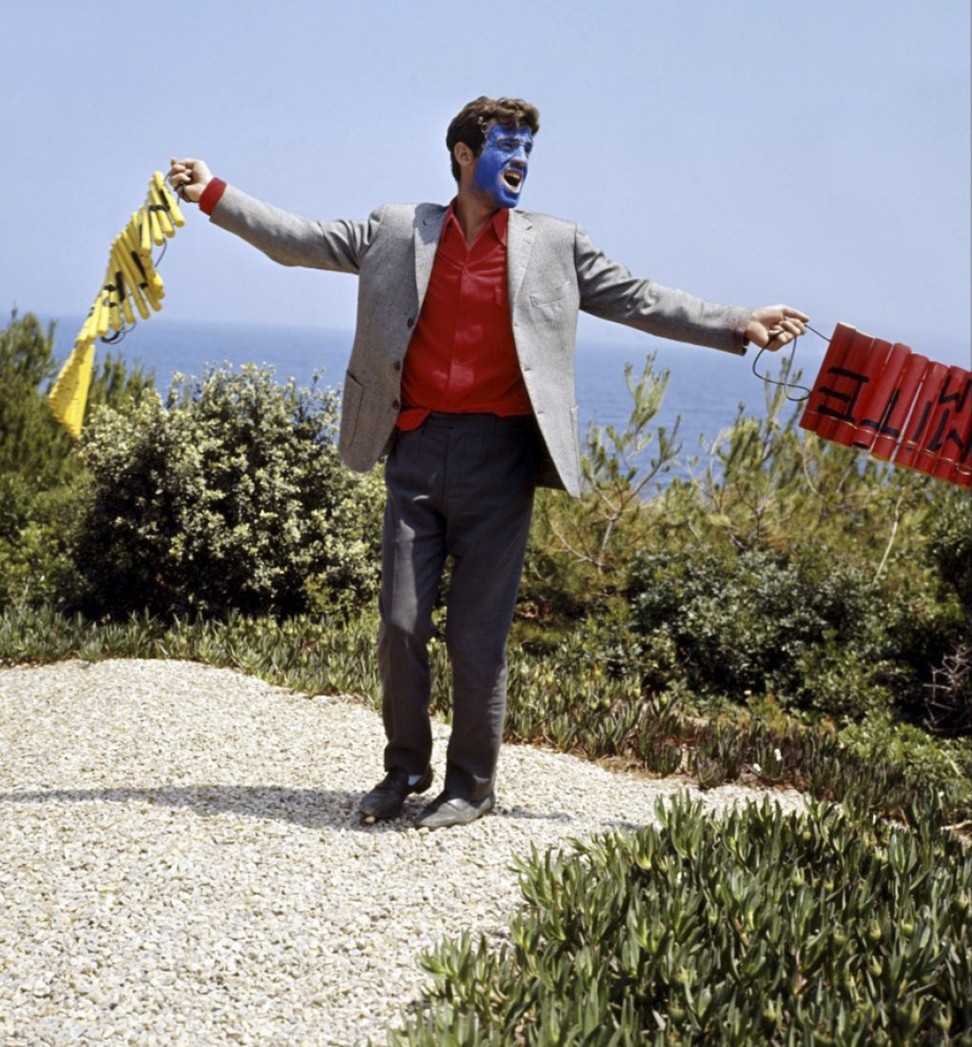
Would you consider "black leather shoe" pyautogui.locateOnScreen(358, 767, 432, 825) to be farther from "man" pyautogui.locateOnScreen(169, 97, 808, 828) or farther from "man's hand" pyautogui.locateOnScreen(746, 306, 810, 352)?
"man's hand" pyautogui.locateOnScreen(746, 306, 810, 352)

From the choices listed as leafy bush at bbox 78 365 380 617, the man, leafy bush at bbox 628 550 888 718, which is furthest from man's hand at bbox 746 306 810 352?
leafy bush at bbox 78 365 380 617

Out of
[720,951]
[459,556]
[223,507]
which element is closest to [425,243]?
[459,556]

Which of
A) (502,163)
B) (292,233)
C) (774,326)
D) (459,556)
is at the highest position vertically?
(502,163)

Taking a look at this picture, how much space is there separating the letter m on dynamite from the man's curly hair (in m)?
1.12

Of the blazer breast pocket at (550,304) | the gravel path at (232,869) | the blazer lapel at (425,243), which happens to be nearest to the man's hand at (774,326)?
the blazer breast pocket at (550,304)

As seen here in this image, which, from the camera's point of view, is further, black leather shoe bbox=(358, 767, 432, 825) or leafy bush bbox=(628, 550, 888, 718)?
leafy bush bbox=(628, 550, 888, 718)

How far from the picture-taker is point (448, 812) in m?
4.25

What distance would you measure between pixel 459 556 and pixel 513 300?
30.9 inches

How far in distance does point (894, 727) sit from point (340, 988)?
159 inches

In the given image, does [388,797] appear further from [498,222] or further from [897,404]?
[897,404]

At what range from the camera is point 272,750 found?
16.7ft

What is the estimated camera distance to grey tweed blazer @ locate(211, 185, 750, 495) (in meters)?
4.07

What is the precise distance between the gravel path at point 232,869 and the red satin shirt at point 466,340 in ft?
4.28

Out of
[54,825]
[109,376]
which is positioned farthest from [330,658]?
[109,376]
